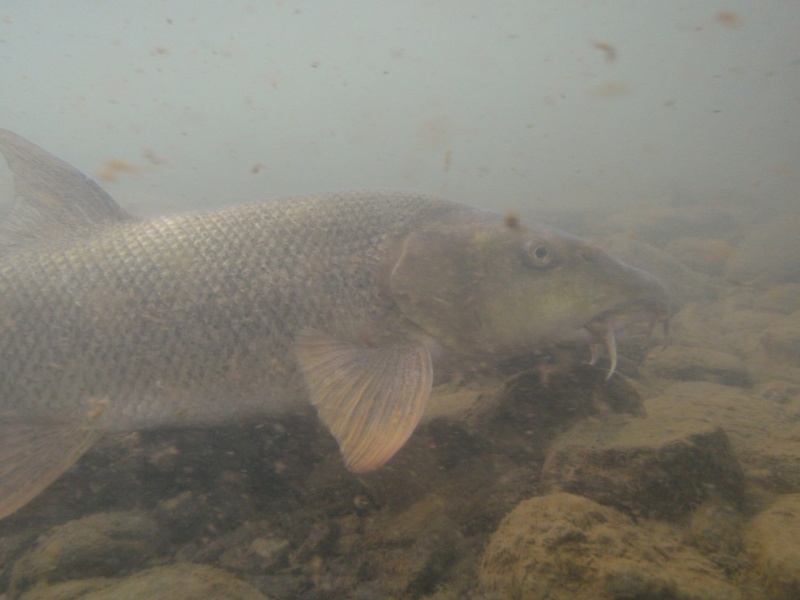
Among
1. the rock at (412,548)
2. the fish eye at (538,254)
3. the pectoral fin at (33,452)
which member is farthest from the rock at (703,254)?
the pectoral fin at (33,452)

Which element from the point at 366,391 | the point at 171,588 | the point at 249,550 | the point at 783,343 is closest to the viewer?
the point at 171,588

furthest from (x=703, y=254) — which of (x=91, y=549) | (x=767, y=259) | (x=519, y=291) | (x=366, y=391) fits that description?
(x=91, y=549)

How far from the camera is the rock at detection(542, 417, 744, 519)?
1834mm

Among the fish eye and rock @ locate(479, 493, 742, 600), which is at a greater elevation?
the fish eye

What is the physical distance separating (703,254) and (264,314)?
1110 centimetres

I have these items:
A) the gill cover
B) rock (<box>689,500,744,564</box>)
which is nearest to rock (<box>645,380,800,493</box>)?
rock (<box>689,500,744,564</box>)

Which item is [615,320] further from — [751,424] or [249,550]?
[249,550]

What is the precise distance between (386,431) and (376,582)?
62 centimetres

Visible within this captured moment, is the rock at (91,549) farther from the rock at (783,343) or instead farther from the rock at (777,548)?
the rock at (783,343)

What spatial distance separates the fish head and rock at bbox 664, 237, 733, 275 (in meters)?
8.86

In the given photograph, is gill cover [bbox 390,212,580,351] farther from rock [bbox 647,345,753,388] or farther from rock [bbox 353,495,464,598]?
rock [bbox 647,345,753,388]

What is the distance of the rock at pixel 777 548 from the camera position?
1.42 m

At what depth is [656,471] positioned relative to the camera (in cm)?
186

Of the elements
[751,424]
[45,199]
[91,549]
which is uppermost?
[45,199]
